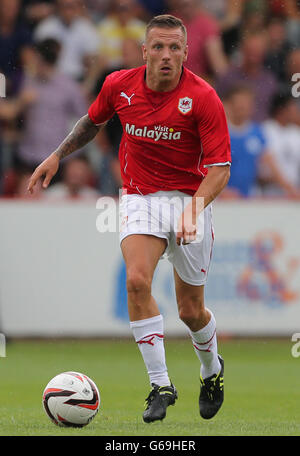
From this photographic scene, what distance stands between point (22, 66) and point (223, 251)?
3.54m

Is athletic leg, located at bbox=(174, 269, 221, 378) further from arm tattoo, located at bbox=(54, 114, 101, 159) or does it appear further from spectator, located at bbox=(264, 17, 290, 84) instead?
spectator, located at bbox=(264, 17, 290, 84)

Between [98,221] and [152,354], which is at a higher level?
[98,221]

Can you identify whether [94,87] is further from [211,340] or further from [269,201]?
[211,340]

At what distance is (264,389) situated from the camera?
347 inches

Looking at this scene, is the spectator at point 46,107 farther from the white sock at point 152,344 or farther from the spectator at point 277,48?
the white sock at point 152,344

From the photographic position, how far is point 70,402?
6375 millimetres

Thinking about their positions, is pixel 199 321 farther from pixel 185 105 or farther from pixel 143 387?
pixel 143 387

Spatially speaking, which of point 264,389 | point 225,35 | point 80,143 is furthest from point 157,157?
point 225,35

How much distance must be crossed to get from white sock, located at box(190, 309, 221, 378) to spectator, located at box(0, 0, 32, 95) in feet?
21.2

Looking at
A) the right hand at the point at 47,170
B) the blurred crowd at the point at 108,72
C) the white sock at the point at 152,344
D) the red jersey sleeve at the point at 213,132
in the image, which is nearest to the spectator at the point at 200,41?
the blurred crowd at the point at 108,72

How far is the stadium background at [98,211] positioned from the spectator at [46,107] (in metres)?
0.01

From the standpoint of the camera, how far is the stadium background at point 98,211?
39.4 feet

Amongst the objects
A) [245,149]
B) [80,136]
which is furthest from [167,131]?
[245,149]

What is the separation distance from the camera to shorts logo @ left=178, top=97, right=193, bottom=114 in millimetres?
6715
